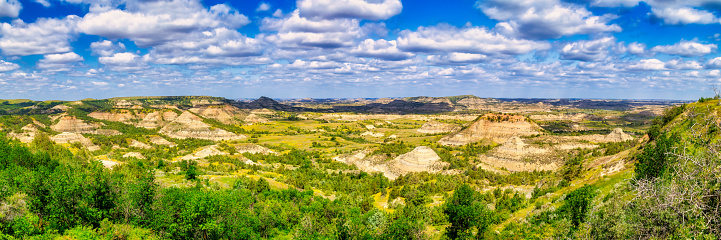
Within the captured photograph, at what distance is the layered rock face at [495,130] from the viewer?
113812 millimetres

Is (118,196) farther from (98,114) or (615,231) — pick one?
(98,114)

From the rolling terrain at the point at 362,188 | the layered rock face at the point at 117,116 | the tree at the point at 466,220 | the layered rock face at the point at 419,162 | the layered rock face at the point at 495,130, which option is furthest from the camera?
the layered rock face at the point at 117,116

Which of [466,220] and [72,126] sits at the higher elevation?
[72,126]

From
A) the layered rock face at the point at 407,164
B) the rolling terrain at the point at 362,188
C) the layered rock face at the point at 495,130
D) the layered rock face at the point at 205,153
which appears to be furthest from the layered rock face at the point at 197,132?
the layered rock face at the point at 495,130

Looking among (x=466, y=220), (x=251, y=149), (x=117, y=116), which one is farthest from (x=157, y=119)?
(x=466, y=220)

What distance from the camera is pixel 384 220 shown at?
4069 cm

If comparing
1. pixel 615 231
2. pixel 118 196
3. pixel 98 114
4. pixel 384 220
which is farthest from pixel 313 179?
pixel 98 114

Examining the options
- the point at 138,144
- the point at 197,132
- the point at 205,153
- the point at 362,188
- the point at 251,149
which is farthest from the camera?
the point at 197,132

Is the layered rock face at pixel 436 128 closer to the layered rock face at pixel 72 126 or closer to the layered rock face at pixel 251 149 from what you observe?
the layered rock face at pixel 251 149

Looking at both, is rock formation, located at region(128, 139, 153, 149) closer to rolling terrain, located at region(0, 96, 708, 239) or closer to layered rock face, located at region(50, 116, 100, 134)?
rolling terrain, located at region(0, 96, 708, 239)

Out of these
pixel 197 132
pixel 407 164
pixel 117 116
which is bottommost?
pixel 407 164

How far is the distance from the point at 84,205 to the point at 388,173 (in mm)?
61685

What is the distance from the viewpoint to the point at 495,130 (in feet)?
377

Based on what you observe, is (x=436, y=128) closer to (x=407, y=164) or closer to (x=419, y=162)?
(x=407, y=164)
